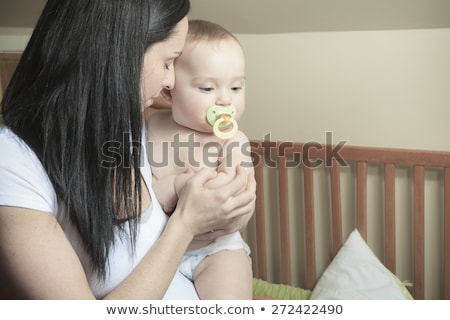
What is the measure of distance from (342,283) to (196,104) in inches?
35.8

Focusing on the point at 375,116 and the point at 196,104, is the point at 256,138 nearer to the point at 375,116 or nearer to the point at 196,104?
the point at 375,116

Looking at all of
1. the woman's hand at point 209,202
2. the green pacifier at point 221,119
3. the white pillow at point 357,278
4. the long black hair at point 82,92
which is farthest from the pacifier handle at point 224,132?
the white pillow at point 357,278

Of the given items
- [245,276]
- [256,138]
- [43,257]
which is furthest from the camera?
[256,138]

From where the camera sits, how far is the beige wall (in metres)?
Result: 1.51

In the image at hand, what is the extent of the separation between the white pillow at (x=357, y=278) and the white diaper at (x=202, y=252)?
69cm

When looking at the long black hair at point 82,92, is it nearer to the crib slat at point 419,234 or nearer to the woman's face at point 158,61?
the woman's face at point 158,61

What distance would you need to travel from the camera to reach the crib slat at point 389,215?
1.56m

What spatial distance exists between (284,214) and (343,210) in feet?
0.64

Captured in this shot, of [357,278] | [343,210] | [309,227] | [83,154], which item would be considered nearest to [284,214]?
[309,227]
